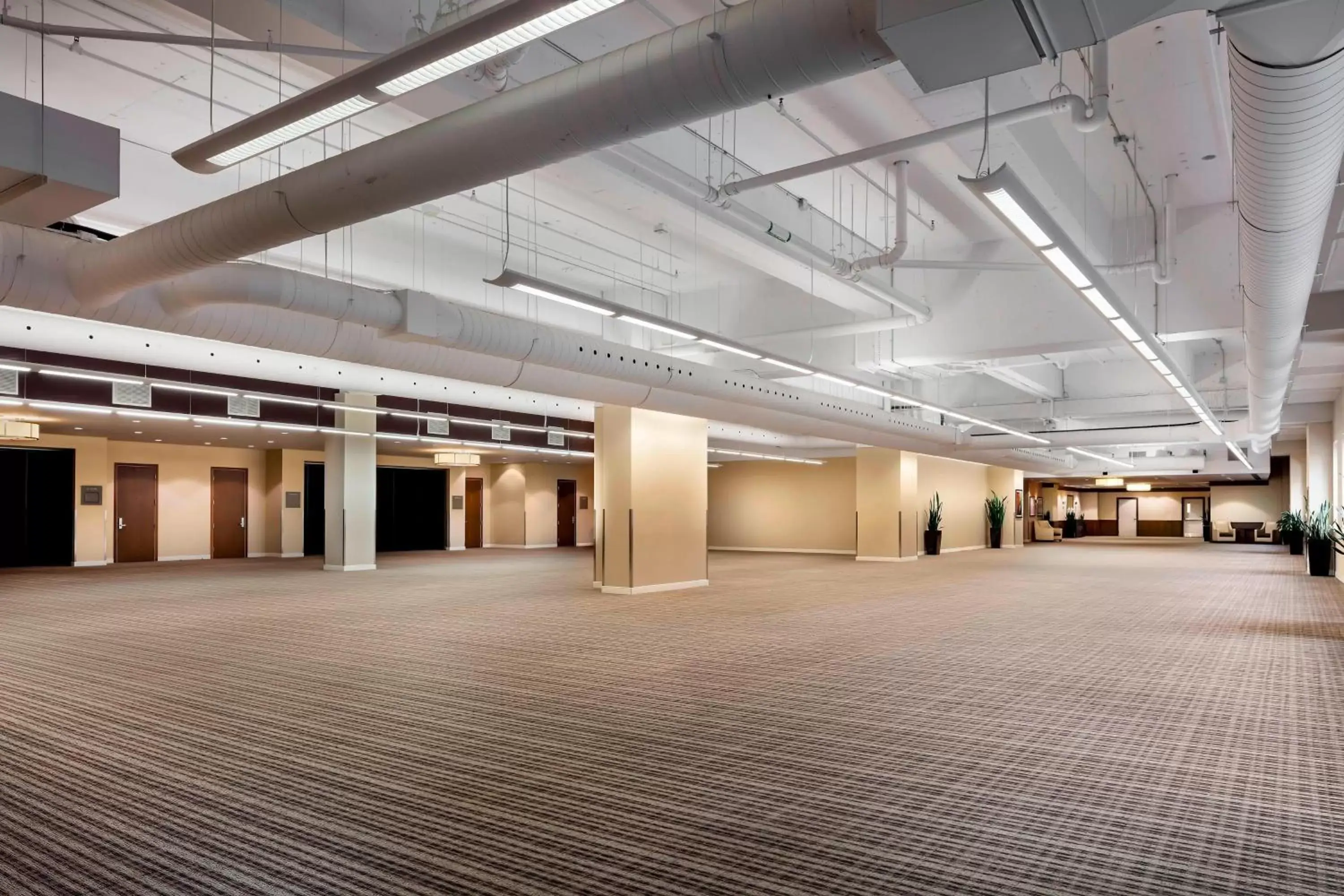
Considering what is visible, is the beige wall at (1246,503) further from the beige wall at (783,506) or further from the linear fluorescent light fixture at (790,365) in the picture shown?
the linear fluorescent light fixture at (790,365)

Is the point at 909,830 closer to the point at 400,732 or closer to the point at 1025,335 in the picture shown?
the point at 400,732

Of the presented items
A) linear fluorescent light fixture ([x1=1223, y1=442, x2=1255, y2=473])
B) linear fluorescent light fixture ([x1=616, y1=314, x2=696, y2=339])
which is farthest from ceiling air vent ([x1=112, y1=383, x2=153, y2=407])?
linear fluorescent light fixture ([x1=1223, y1=442, x2=1255, y2=473])

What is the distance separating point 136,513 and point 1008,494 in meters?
26.8

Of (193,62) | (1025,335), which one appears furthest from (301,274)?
(1025,335)

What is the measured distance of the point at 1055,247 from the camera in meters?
5.61

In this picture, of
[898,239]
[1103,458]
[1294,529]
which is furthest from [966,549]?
[898,239]

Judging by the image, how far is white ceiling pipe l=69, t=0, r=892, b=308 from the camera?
316 centimetres

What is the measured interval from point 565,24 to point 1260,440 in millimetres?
20083

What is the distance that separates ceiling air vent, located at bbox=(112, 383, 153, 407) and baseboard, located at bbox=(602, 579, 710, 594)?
7.92 metres

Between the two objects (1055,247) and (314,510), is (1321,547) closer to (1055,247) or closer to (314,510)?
(1055,247)

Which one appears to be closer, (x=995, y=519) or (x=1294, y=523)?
(x=1294, y=523)

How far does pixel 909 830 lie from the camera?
3.63 meters

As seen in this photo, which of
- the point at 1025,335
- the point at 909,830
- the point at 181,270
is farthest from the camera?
the point at 1025,335

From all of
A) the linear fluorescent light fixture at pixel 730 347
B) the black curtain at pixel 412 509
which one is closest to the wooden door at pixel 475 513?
the black curtain at pixel 412 509
